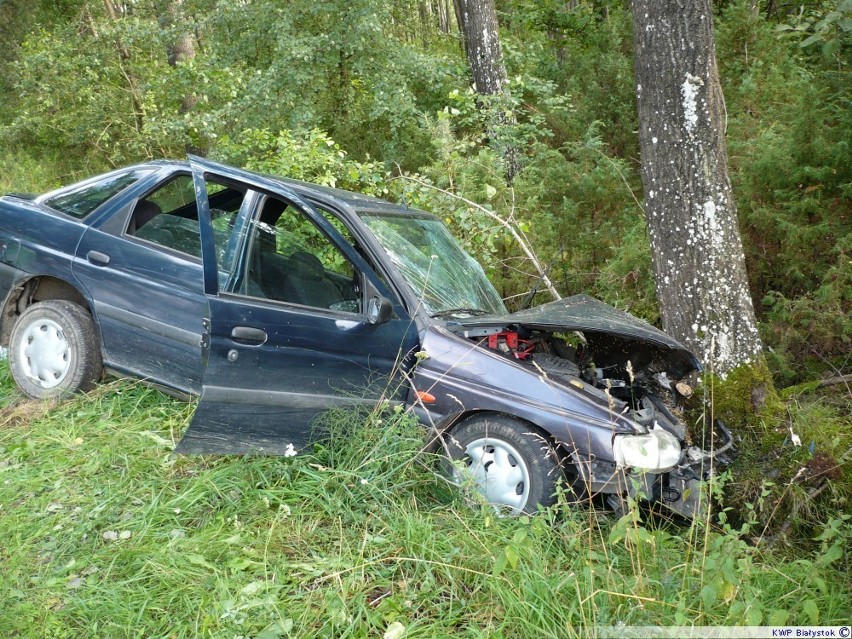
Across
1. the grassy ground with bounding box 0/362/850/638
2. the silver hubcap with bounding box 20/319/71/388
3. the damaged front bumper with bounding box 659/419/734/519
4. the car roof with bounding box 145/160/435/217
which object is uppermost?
the car roof with bounding box 145/160/435/217

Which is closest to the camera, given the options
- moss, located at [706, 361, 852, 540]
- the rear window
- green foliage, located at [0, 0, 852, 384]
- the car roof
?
moss, located at [706, 361, 852, 540]

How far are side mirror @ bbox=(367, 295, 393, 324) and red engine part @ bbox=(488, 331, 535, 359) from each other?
2.19 feet

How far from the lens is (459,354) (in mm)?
3934

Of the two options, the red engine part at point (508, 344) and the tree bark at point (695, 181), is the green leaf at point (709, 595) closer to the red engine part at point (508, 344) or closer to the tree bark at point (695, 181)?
the red engine part at point (508, 344)

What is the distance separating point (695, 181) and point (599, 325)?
157cm

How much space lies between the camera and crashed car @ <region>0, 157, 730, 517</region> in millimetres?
3771

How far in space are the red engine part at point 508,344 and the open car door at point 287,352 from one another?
55cm

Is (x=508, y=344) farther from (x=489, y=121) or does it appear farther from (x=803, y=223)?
(x=489, y=121)

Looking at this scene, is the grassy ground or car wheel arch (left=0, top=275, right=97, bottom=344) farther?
car wheel arch (left=0, top=275, right=97, bottom=344)

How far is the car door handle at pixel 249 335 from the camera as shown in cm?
405

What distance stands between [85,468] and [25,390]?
4.03 feet

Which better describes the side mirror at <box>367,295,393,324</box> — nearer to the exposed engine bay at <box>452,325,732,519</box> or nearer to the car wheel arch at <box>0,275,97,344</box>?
the exposed engine bay at <box>452,325,732,519</box>

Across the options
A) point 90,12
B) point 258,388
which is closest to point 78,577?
point 258,388

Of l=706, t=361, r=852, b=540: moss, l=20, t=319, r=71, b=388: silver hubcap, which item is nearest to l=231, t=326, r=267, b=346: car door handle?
l=20, t=319, r=71, b=388: silver hubcap
